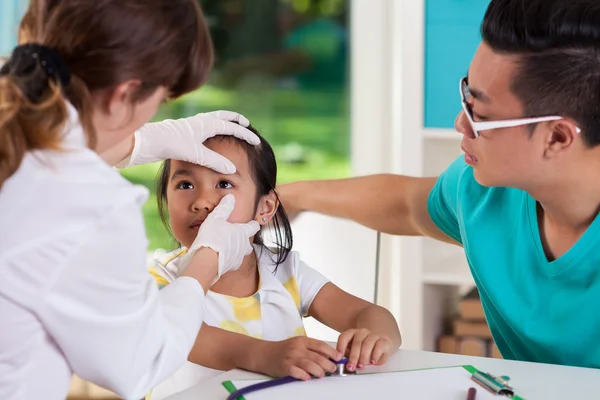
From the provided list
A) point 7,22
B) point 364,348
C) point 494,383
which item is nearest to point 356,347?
point 364,348

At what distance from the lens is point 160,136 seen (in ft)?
4.90

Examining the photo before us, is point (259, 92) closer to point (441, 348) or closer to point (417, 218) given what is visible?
point (441, 348)

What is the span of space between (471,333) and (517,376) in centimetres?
173

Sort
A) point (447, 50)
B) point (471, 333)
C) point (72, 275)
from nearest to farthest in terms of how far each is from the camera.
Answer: point (72, 275)
point (447, 50)
point (471, 333)

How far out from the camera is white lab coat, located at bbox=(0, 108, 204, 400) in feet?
3.19

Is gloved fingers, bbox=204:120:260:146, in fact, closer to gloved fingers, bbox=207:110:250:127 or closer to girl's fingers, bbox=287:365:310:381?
gloved fingers, bbox=207:110:250:127

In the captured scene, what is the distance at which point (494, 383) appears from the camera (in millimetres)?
1170

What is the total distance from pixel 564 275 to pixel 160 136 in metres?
0.72

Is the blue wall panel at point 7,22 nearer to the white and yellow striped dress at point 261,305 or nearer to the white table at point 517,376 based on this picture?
the white and yellow striped dress at point 261,305

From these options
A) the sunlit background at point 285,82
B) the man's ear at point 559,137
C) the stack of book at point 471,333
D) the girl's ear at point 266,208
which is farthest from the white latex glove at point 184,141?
the sunlit background at point 285,82

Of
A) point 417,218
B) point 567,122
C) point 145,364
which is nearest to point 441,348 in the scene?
point 417,218

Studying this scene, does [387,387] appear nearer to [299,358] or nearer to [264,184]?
[299,358]

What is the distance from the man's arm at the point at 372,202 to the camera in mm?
1831

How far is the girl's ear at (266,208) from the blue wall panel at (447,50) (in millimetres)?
1314
